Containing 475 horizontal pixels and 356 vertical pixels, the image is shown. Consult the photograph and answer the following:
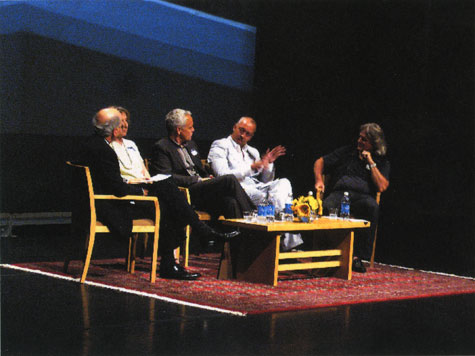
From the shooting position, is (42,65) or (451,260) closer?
(451,260)

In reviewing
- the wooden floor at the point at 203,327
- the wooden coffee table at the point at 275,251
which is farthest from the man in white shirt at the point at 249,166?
the wooden floor at the point at 203,327

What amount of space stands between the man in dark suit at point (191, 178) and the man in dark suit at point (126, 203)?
434 mm

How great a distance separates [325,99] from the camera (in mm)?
8250

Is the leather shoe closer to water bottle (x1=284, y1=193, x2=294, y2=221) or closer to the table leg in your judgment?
water bottle (x1=284, y1=193, x2=294, y2=221)

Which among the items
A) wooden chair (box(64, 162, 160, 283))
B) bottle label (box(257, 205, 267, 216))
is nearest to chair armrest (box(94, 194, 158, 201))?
wooden chair (box(64, 162, 160, 283))

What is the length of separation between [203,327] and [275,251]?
137cm

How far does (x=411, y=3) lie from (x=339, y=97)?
1.22 m

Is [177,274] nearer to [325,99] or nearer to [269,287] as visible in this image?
[269,287]

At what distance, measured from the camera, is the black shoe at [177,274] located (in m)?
4.75

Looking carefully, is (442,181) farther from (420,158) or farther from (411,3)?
(411,3)

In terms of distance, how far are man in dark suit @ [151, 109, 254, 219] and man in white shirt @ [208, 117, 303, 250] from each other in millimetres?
325

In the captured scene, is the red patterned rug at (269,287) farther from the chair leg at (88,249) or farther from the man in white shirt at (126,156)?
the man in white shirt at (126,156)

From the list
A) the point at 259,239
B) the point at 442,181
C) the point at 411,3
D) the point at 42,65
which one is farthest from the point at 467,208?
the point at 42,65

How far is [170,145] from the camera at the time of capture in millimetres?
5434
